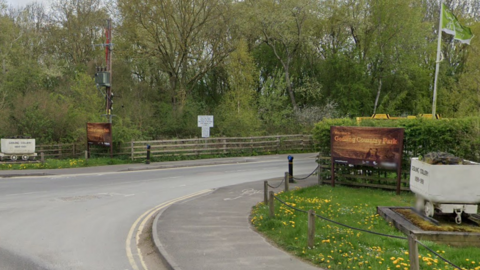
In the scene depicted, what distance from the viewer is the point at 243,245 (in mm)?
8672

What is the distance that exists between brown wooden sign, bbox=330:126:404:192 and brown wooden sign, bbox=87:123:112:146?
14.4m

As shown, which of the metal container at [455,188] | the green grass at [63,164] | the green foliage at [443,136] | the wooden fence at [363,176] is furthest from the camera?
the green grass at [63,164]

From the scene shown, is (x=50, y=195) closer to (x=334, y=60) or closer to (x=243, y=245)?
(x=243, y=245)

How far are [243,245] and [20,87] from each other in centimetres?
3476

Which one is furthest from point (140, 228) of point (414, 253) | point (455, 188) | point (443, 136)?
point (443, 136)

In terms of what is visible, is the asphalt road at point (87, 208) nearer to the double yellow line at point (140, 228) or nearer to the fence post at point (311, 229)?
the double yellow line at point (140, 228)

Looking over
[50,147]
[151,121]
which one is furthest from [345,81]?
[50,147]

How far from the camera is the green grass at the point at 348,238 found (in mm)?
7141

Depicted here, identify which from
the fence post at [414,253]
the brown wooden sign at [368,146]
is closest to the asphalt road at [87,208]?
the fence post at [414,253]

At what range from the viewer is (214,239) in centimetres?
915

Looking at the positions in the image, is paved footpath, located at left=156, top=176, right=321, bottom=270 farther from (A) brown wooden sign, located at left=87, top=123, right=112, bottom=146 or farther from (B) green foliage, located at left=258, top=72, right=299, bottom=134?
(B) green foliage, located at left=258, top=72, right=299, bottom=134

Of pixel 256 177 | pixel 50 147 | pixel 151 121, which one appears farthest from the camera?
pixel 151 121

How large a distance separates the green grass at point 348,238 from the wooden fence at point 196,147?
1493cm

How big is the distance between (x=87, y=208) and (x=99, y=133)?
1303 cm
